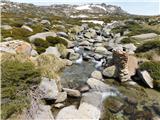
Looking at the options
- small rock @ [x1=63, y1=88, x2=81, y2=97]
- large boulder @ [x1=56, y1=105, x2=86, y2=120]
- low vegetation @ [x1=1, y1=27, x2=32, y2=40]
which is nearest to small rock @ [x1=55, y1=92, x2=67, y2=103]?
small rock @ [x1=63, y1=88, x2=81, y2=97]

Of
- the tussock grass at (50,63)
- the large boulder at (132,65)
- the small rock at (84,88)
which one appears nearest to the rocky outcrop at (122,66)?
the large boulder at (132,65)

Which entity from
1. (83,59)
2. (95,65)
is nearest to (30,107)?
(95,65)

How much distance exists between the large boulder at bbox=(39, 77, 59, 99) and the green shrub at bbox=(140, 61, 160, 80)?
746cm

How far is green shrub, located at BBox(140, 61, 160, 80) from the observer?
1816cm

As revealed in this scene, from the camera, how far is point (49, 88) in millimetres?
13586

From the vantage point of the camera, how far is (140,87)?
17500 mm

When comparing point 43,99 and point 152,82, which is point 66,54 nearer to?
point 152,82

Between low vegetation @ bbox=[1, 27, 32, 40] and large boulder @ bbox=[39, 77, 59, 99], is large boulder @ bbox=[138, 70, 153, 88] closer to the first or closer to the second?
large boulder @ bbox=[39, 77, 59, 99]

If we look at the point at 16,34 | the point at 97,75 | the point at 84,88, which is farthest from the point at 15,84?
the point at 16,34

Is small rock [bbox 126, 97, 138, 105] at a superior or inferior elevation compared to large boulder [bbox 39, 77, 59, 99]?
inferior

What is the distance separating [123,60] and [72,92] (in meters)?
5.90

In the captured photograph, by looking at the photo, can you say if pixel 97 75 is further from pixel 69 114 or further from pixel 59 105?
pixel 69 114

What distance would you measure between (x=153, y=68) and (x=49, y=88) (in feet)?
28.0

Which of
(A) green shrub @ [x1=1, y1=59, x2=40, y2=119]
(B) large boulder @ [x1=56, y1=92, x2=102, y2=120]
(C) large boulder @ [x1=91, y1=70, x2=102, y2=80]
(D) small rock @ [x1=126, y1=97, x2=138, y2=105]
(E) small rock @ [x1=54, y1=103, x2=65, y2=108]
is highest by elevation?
(A) green shrub @ [x1=1, y1=59, x2=40, y2=119]
